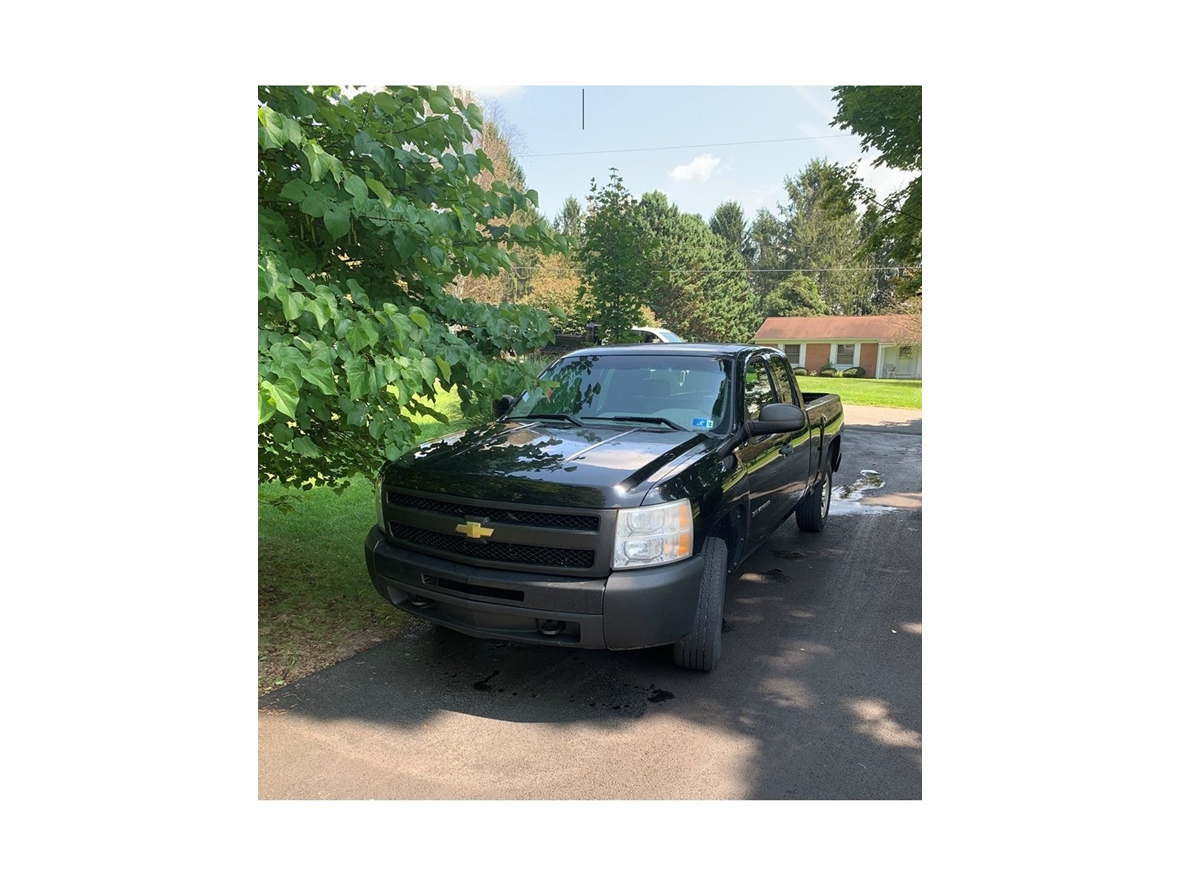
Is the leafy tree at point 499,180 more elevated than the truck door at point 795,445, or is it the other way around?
the leafy tree at point 499,180

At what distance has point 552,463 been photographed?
359 cm

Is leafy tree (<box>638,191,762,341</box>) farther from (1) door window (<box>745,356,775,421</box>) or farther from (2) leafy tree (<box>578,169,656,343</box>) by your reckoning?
(1) door window (<box>745,356,775,421</box>)

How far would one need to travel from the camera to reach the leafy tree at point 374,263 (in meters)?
3.03

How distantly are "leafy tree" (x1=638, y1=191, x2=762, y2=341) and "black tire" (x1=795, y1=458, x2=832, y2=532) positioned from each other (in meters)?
16.9

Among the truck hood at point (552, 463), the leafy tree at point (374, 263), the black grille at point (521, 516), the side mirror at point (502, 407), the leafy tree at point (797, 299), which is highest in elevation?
the leafy tree at point (797, 299)

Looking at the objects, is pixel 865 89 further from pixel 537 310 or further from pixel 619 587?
pixel 619 587

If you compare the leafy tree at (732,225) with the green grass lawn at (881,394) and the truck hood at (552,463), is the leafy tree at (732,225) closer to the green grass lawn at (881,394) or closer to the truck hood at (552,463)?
the green grass lawn at (881,394)

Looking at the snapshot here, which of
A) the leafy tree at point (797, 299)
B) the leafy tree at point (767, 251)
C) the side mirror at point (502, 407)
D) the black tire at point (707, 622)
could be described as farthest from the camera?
the leafy tree at point (767, 251)

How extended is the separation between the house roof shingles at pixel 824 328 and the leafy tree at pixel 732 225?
944 cm

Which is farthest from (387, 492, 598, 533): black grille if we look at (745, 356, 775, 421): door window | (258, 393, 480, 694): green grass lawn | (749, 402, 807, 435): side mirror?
(745, 356, 775, 421): door window

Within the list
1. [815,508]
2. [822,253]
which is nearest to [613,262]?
[815,508]

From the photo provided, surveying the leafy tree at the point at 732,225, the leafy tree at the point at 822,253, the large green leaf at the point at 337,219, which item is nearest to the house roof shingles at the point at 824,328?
the leafy tree at the point at 822,253

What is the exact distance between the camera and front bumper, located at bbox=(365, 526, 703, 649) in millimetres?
3242

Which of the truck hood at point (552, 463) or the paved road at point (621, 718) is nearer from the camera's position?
the paved road at point (621, 718)
